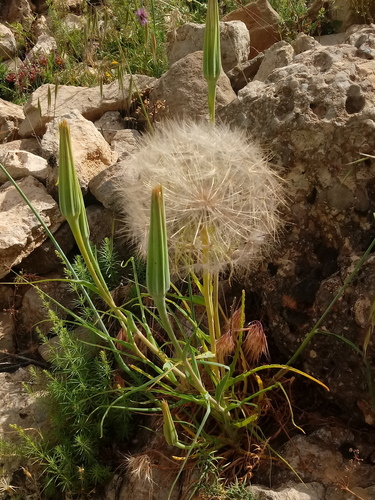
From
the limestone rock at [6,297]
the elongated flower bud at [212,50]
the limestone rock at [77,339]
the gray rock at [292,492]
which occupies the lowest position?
the limestone rock at [6,297]

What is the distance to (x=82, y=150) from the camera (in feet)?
11.9

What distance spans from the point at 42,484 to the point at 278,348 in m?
1.18

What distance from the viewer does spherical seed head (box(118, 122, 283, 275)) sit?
1981mm

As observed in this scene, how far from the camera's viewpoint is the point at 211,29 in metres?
1.98

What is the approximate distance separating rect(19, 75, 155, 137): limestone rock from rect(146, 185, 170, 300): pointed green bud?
2.97 m

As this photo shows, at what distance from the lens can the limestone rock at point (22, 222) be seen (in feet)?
10.7

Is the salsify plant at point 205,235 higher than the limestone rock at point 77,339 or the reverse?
higher

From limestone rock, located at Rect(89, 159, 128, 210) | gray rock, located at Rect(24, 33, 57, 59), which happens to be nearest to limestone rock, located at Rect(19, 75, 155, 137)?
limestone rock, located at Rect(89, 159, 128, 210)

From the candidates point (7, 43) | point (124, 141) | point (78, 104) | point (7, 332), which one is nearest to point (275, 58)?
point (124, 141)

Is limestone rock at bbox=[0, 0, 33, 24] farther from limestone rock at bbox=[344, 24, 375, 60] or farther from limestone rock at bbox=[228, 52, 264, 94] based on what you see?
limestone rock at bbox=[344, 24, 375, 60]

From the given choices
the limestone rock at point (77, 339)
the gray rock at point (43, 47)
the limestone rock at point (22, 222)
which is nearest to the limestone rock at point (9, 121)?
the limestone rock at point (22, 222)

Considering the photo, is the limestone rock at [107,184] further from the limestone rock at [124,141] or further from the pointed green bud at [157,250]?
the pointed green bud at [157,250]

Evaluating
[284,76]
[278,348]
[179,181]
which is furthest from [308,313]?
[284,76]

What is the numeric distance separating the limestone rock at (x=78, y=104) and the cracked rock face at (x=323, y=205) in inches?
82.8
